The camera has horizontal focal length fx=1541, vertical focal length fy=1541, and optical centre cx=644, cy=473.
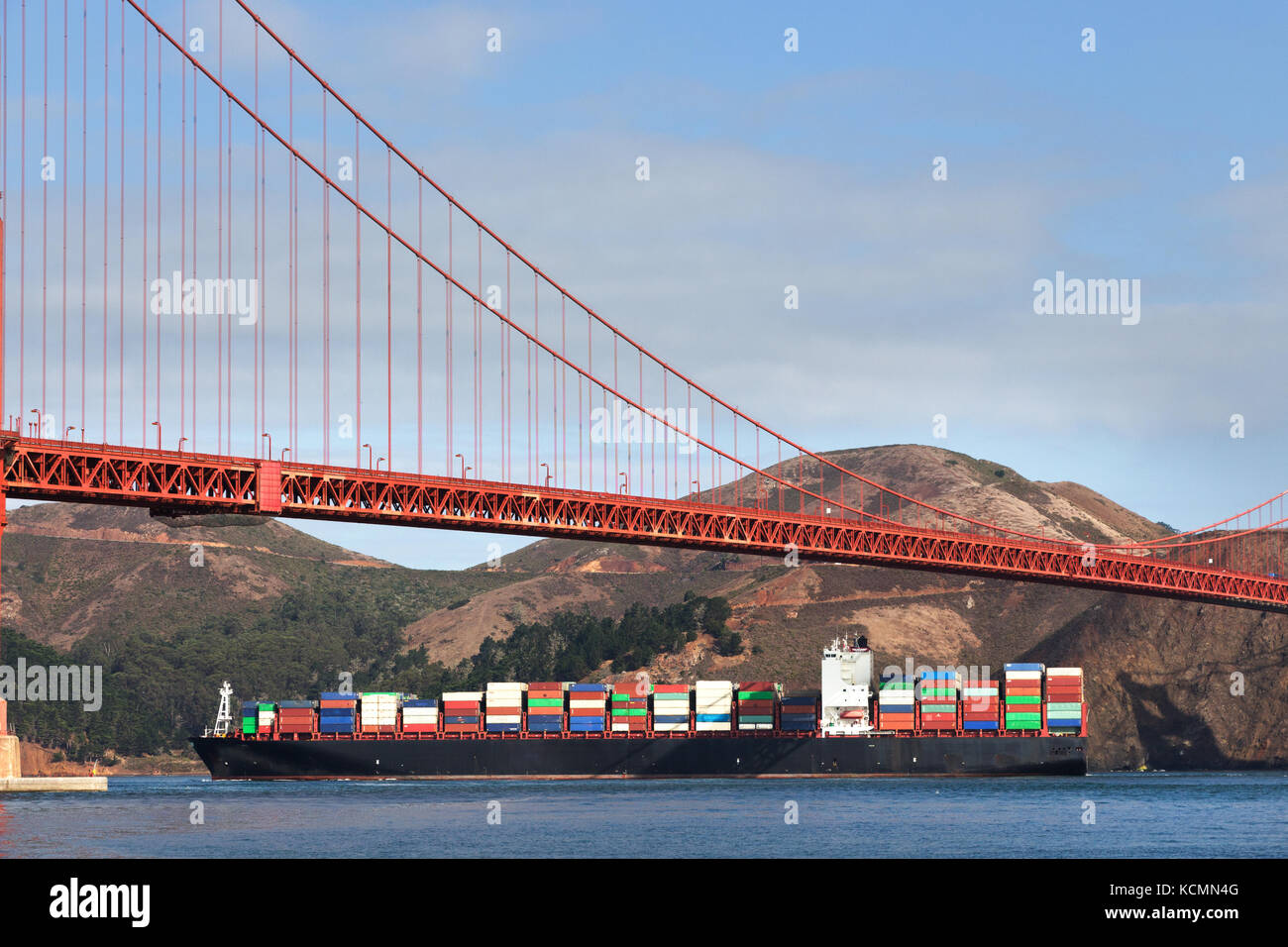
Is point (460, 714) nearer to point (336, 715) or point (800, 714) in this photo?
point (336, 715)

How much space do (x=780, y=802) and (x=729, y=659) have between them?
82106mm

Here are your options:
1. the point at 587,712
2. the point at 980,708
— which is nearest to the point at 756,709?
the point at 587,712

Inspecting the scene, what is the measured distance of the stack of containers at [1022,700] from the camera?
92.6 metres

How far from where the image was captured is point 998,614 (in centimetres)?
16050

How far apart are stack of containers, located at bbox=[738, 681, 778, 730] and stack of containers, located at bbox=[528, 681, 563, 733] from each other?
11.0m

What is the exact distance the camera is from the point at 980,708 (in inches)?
3634

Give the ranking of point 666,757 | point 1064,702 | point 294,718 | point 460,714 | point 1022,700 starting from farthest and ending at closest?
point 294,718 → point 1064,702 → point 460,714 → point 1022,700 → point 666,757

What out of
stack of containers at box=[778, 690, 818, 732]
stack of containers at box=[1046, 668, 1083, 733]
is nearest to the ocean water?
stack of containers at box=[778, 690, 818, 732]

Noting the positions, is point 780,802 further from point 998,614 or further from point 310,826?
point 998,614

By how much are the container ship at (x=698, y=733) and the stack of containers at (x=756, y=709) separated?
80 mm

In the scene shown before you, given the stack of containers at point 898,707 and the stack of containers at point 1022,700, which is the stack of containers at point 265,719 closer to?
the stack of containers at point 898,707

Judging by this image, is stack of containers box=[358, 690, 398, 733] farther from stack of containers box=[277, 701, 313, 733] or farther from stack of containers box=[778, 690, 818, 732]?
stack of containers box=[778, 690, 818, 732]

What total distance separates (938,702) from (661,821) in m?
42.2

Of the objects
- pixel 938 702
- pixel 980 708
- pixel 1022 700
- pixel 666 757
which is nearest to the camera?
pixel 938 702
